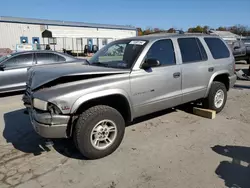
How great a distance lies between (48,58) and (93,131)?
5.93 metres

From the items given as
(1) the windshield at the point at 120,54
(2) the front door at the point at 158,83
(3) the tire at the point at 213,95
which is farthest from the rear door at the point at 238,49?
(1) the windshield at the point at 120,54

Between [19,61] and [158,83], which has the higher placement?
[19,61]

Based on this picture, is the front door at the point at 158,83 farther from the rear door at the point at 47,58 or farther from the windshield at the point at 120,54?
the rear door at the point at 47,58

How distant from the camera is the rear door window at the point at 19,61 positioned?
305 inches

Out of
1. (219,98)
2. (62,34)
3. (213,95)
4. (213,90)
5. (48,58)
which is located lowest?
(219,98)

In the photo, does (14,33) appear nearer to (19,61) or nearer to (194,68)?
(19,61)

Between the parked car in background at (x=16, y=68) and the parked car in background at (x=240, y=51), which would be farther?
the parked car in background at (x=240, y=51)

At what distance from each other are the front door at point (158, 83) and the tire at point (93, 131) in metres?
0.48

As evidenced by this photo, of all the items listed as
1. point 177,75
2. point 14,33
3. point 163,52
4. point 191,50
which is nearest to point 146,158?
point 177,75

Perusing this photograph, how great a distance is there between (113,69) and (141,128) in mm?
1574

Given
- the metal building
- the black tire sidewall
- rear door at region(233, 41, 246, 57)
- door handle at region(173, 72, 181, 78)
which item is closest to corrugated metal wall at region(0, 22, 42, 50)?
the metal building

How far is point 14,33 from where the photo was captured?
29844 millimetres

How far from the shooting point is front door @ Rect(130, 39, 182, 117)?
3.84 meters

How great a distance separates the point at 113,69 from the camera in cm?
373
